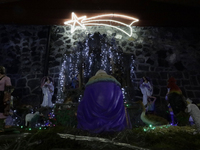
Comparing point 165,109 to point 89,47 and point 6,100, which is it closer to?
point 89,47

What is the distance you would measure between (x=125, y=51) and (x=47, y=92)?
374cm

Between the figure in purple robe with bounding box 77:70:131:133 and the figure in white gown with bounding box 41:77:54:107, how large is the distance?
330 cm

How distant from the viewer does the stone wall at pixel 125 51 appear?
7.84 m

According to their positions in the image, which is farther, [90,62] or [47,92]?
[90,62]

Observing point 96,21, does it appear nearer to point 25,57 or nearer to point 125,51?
point 125,51

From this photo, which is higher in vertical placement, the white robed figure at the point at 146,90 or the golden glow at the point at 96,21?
the golden glow at the point at 96,21

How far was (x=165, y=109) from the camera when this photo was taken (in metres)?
6.88

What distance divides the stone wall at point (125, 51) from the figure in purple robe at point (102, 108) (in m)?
3.92

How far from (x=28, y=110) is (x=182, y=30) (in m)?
7.30

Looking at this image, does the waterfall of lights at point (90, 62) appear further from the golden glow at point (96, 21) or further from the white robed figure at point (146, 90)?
the golden glow at point (96, 21)

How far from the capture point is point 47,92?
267 inches

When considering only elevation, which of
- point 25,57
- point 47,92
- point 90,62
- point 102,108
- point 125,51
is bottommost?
point 102,108

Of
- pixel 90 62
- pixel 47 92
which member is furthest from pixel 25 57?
pixel 90 62

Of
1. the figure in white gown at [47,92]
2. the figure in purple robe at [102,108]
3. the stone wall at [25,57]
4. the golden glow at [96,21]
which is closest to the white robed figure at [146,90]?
the golden glow at [96,21]
